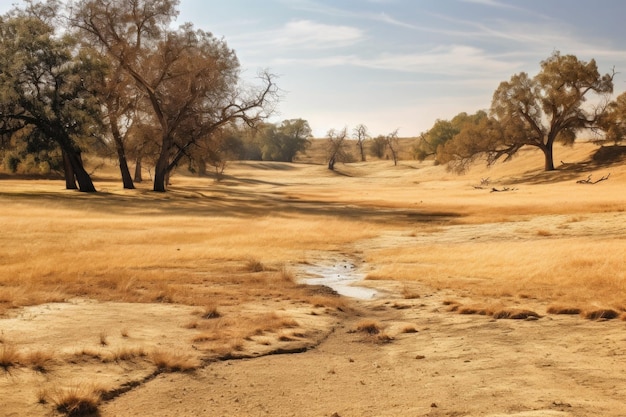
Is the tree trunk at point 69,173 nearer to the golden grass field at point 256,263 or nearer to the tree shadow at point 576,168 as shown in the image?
the golden grass field at point 256,263

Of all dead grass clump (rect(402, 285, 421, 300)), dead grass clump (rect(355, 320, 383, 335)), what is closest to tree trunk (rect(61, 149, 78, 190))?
dead grass clump (rect(402, 285, 421, 300))

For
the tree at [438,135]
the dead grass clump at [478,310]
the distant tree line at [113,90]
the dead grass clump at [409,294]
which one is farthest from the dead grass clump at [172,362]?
the tree at [438,135]

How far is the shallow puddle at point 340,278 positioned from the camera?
1560 centimetres

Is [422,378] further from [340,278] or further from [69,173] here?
[69,173]

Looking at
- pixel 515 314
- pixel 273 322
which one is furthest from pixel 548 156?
pixel 273 322

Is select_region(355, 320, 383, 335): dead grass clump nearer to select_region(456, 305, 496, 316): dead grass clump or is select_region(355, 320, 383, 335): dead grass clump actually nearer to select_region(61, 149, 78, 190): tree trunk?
select_region(456, 305, 496, 316): dead grass clump

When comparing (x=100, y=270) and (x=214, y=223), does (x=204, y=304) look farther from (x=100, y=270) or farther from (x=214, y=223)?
(x=214, y=223)

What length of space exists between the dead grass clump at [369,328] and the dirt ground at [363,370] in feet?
0.36

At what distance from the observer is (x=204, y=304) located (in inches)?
508

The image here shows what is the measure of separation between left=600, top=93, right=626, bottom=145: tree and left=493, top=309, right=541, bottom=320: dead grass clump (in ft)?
198

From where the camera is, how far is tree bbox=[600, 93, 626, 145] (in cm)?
6594

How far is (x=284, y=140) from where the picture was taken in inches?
5655

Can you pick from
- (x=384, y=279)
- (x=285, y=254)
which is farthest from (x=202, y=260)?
(x=384, y=279)

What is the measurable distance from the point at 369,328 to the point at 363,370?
8.21 ft
